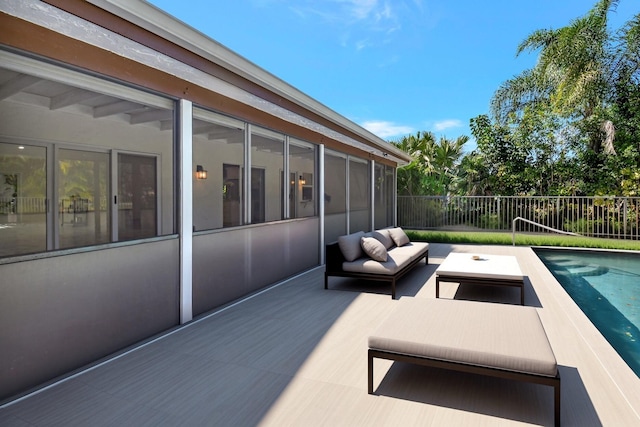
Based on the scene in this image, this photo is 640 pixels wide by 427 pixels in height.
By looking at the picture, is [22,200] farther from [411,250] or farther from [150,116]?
[411,250]

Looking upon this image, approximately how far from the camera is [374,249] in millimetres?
5629

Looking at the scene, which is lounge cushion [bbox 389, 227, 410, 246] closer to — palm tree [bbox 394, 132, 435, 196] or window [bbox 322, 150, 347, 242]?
window [bbox 322, 150, 347, 242]

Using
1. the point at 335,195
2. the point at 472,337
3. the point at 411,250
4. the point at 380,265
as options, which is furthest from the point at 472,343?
the point at 335,195

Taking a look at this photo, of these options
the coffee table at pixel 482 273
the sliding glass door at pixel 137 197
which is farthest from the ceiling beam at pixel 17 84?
the coffee table at pixel 482 273

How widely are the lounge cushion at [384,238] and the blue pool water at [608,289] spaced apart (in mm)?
3136

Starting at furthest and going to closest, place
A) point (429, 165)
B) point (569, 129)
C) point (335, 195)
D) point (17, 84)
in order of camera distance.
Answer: point (429, 165) → point (569, 129) → point (335, 195) → point (17, 84)

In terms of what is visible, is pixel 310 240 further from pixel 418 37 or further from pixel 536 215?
pixel 418 37

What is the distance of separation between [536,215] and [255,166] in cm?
1278

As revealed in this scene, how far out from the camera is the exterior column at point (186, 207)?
163 inches

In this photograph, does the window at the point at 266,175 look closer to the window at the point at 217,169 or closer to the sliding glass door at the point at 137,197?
the window at the point at 217,169

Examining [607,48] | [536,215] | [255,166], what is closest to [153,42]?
[255,166]

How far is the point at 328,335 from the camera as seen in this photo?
3.87 meters

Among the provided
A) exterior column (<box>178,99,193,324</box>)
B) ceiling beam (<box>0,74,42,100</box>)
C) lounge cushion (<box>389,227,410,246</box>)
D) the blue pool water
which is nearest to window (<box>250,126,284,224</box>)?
exterior column (<box>178,99,193,324</box>)

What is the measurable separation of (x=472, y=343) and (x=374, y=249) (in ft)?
10.1
